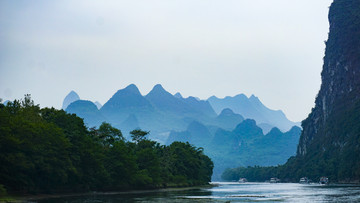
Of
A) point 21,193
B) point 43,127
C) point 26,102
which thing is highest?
point 26,102

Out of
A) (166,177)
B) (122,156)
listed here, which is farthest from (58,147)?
(166,177)

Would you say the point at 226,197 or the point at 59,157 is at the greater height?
the point at 59,157

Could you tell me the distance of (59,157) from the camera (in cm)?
10044

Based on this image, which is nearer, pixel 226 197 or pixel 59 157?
pixel 59 157

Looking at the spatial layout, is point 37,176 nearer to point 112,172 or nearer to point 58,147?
point 58,147

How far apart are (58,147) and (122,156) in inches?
1322

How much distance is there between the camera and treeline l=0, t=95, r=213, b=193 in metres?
85.6

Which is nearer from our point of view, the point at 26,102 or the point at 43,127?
the point at 43,127

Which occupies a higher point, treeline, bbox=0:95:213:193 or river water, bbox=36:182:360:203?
treeline, bbox=0:95:213:193

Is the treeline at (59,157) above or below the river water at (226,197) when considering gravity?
above

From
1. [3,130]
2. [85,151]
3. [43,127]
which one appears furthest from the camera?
[85,151]

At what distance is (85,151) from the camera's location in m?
113

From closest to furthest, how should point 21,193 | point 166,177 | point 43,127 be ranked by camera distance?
point 21,193 → point 43,127 → point 166,177

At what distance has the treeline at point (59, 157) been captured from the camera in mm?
85625
